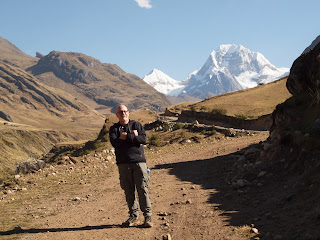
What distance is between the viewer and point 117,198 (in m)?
11.3

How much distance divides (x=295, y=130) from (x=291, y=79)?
440 cm

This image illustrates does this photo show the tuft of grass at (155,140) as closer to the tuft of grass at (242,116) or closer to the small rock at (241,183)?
the tuft of grass at (242,116)

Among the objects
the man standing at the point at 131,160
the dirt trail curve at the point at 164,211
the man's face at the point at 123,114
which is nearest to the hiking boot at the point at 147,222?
the man standing at the point at 131,160

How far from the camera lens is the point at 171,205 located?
9.44m

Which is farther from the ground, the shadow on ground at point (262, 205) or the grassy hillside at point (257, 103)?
the grassy hillside at point (257, 103)

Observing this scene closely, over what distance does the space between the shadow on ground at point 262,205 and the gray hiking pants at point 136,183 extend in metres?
1.88

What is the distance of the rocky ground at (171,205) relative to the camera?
690 centimetres

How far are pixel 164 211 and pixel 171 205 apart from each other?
23.6 inches

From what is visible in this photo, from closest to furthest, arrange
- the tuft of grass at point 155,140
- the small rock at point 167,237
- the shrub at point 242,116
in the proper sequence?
1. the small rock at point 167,237
2. the tuft of grass at point 155,140
3. the shrub at point 242,116

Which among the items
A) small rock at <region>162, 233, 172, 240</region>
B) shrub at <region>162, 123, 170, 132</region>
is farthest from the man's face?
shrub at <region>162, 123, 170, 132</region>

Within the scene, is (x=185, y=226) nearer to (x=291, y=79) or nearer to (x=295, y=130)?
(x=295, y=130)

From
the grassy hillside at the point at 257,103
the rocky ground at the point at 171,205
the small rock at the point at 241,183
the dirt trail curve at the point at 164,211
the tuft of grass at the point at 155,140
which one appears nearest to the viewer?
the rocky ground at the point at 171,205

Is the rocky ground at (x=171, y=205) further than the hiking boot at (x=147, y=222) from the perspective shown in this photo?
No

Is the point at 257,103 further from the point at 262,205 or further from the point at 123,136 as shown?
the point at 123,136
